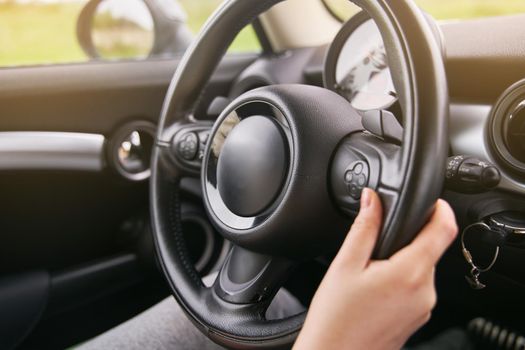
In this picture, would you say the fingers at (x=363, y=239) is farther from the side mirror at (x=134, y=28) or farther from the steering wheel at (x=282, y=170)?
the side mirror at (x=134, y=28)

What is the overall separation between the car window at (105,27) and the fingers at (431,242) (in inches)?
44.0

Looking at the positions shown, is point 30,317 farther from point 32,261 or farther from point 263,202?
point 263,202

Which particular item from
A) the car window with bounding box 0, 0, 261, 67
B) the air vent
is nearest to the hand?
the air vent

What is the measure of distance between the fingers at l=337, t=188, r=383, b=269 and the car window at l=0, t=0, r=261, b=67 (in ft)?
3.57

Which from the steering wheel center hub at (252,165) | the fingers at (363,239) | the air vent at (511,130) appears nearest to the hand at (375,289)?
the fingers at (363,239)

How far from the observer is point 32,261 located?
1.54m

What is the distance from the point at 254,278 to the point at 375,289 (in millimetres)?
343

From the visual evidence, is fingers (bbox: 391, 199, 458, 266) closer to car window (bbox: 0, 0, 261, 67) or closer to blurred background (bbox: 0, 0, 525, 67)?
blurred background (bbox: 0, 0, 525, 67)

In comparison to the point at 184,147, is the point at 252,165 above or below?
above

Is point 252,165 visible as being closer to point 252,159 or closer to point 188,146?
point 252,159

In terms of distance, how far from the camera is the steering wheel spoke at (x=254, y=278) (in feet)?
3.02

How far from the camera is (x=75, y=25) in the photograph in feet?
5.78

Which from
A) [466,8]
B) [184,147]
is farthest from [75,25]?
[466,8]

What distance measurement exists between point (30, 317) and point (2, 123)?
473 millimetres
